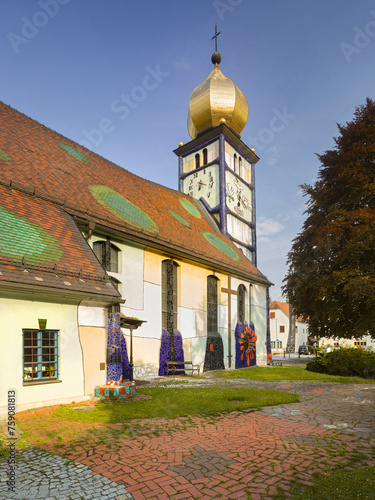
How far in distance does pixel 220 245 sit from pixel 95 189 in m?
10.1

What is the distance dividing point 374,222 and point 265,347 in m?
12.9

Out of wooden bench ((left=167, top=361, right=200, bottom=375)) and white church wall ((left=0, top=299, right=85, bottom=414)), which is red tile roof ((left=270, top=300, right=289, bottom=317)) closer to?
wooden bench ((left=167, top=361, right=200, bottom=375))

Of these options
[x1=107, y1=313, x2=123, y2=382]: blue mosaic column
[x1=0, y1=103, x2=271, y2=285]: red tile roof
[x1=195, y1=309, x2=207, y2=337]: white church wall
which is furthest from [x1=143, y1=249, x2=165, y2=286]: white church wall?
[x1=107, y1=313, x2=123, y2=382]: blue mosaic column

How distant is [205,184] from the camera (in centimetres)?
2816

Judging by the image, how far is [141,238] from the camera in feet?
46.9

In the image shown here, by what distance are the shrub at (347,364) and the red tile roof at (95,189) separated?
22.0 feet

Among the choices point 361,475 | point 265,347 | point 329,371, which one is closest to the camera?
point 361,475

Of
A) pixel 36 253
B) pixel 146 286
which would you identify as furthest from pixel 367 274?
pixel 36 253

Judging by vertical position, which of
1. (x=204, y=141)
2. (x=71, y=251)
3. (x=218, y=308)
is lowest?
(x=218, y=308)

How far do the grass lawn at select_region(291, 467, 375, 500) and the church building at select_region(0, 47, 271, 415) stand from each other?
21.1 ft

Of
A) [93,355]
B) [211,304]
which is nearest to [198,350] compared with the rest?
[211,304]

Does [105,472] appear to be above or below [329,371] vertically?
above

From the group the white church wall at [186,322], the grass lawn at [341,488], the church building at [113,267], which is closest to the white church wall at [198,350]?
the church building at [113,267]

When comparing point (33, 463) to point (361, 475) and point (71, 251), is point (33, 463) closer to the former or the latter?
point (361, 475)
